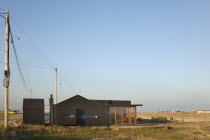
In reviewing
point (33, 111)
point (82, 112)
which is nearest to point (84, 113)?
point (82, 112)

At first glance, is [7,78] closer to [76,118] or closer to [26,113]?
[26,113]

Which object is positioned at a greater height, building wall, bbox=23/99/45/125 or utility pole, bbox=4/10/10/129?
utility pole, bbox=4/10/10/129

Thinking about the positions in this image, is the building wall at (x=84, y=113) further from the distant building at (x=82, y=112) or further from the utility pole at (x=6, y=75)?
the utility pole at (x=6, y=75)

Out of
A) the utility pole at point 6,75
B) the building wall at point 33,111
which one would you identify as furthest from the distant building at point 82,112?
the utility pole at point 6,75

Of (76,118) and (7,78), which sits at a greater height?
(7,78)

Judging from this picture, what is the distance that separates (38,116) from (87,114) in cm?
561

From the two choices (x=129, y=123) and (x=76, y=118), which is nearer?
(x=76, y=118)

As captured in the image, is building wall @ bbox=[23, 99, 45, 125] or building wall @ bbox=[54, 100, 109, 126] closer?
building wall @ bbox=[23, 99, 45, 125]

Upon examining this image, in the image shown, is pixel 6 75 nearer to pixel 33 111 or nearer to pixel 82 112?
pixel 33 111

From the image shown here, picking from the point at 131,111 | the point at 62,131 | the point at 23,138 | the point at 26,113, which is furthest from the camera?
the point at 131,111

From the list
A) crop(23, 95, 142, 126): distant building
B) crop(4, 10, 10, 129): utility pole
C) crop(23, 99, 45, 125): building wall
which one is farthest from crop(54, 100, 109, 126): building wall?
crop(4, 10, 10, 129): utility pole

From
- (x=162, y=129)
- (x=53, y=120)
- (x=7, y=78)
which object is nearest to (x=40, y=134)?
(x=7, y=78)

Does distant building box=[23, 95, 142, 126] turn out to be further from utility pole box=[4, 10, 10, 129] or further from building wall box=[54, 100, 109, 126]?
utility pole box=[4, 10, 10, 129]

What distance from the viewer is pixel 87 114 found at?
33.3 m
